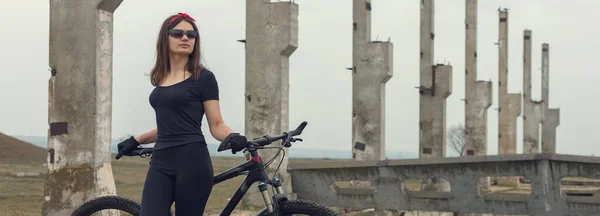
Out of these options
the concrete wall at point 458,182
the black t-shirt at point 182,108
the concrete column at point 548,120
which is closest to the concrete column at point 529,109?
the concrete column at point 548,120

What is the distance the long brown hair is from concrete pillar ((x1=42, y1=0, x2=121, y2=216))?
18.4 ft

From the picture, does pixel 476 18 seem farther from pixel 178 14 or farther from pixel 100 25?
pixel 178 14

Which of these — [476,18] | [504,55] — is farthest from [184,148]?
[504,55]

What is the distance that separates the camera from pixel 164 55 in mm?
5102

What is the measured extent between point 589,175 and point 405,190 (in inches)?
114

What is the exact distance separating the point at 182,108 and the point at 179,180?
0.39m

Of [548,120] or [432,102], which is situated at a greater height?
[432,102]

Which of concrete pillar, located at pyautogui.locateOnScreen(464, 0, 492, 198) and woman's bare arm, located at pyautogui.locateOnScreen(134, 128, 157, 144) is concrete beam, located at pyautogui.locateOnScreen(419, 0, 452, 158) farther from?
woman's bare arm, located at pyautogui.locateOnScreen(134, 128, 157, 144)

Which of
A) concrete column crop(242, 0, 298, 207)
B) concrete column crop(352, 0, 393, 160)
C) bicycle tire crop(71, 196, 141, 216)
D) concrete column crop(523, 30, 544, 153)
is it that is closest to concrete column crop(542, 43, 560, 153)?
concrete column crop(523, 30, 544, 153)

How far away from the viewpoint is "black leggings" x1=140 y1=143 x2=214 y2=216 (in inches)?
192

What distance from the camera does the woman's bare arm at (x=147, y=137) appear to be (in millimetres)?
5410

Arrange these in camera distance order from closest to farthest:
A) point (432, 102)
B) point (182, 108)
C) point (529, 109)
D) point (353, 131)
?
point (182, 108)
point (353, 131)
point (432, 102)
point (529, 109)

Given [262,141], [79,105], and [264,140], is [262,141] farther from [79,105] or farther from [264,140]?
[79,105]

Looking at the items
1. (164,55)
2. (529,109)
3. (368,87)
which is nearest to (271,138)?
(164,55)
